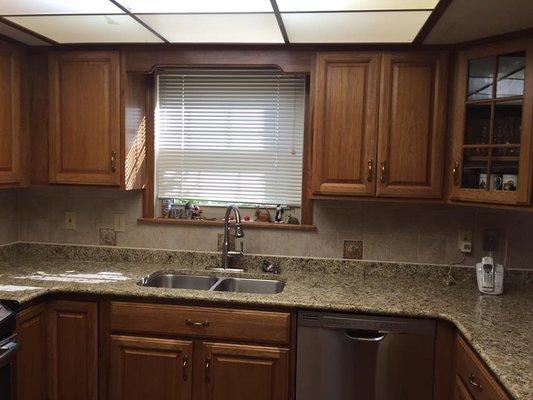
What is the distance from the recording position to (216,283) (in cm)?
253

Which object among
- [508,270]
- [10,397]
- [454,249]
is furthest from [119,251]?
[508,270]

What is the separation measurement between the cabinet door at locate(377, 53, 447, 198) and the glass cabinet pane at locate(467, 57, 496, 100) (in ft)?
0.42

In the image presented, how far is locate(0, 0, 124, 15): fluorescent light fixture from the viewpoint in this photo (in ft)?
6.20

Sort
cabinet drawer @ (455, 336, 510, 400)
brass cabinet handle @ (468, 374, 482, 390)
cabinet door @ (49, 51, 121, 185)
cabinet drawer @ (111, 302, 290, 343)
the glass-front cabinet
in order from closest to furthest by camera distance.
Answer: cabinet drawer @ (455, 336, 510, 400), brass cabinet handle @ (468, 374, 482, 390), the glass-front cabinet, cabinet drawer @ (111, 302, 290, 343), cabinet door @ (49, 51, 121, 185)

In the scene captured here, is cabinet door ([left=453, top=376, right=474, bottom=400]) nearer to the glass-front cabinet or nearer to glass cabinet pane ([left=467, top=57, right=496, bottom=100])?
the glass-front cabinet

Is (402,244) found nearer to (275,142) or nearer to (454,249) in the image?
(454,249)

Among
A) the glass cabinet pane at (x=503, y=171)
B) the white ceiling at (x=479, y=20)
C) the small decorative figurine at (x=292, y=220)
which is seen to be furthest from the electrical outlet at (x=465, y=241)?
the white ceiling at (x=479, y=20)

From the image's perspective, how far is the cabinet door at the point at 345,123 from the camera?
2346mm

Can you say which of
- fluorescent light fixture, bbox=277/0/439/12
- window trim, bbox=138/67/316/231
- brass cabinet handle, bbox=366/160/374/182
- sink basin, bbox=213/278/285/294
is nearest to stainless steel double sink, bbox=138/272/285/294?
sink basin, bbox=213/278/285/294

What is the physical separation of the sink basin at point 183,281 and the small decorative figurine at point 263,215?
473 millimetres

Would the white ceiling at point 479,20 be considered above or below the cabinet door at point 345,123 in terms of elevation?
above

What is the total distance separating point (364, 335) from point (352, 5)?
1.45 meters

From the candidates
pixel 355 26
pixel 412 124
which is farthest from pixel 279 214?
pixel 355 26

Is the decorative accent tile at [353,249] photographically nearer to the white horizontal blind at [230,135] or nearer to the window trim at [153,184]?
the window trim at [153,184]
